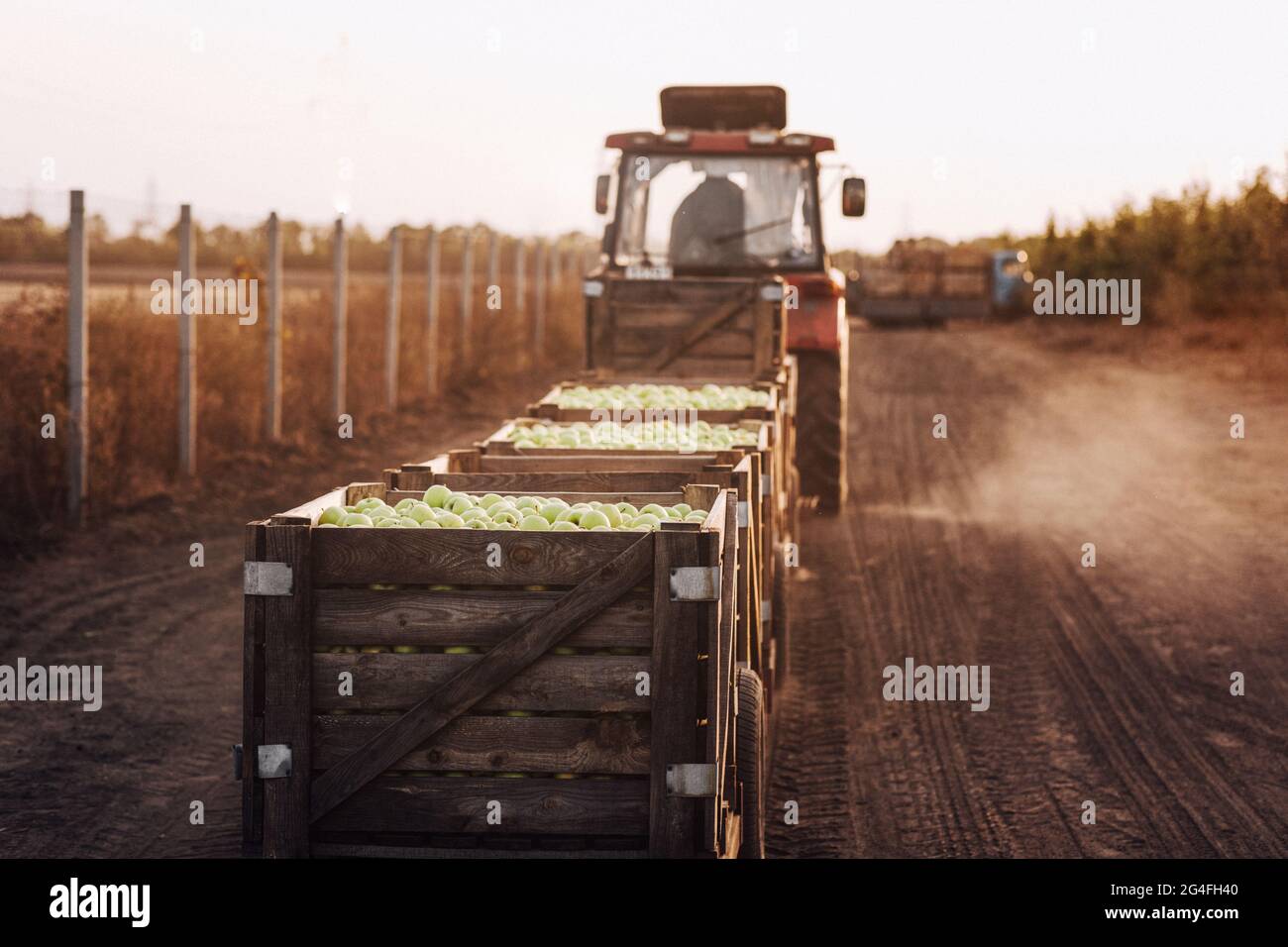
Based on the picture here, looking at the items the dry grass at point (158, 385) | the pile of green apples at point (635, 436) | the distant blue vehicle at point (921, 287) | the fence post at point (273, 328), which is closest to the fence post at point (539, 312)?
the dry grass at point (158, 385)

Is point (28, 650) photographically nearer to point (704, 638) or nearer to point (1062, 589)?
point (704, 638)

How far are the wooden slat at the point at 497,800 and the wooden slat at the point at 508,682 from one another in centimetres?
21

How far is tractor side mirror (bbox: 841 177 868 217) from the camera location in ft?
42.1

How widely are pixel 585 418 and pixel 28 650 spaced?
3202 millimetres

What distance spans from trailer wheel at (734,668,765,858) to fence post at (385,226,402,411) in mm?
13193

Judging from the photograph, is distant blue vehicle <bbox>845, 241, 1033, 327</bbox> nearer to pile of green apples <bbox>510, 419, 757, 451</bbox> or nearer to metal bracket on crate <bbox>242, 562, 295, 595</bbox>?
pile of green apples <bbox>510, 419, 757, 451</bbox>

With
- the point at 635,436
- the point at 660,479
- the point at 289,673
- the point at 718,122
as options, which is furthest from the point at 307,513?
the point at 718,122

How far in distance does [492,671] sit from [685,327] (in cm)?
798

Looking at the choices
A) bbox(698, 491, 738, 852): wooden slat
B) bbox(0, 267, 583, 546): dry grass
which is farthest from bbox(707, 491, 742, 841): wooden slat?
bbox(0, 267, 583, 546): dry grass

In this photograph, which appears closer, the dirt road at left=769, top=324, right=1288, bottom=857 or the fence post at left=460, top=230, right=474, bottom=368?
the dirt road at left=769, top=324, right=1288, bottom=857

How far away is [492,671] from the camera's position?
4.41 meters
